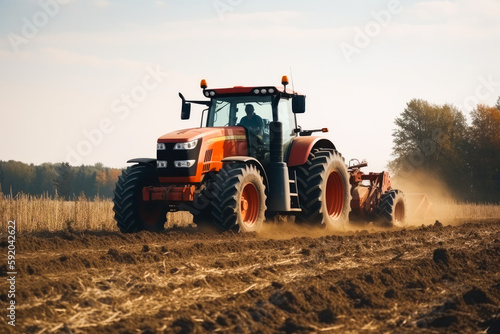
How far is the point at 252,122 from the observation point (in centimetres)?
1211

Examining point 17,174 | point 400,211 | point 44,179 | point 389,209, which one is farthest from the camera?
point 44,179

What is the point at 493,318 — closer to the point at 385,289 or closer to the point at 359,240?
the point at 385,289

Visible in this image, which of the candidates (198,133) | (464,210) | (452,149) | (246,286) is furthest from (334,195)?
(452,149)

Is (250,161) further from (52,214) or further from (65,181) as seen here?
(65,181)

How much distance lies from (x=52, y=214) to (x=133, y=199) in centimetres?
464

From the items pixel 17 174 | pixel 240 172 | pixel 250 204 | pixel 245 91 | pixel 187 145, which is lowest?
pixel 250 204

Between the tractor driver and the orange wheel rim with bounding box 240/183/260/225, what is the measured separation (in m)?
1.33

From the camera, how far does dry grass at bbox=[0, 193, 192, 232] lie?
1451cm

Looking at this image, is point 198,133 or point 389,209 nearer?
point 198,133

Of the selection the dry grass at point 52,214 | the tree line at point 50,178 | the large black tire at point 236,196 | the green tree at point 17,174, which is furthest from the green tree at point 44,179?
the large black tire at point 236,196

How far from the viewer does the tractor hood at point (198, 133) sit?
1084 cm

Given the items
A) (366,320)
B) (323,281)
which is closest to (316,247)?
(323,281)

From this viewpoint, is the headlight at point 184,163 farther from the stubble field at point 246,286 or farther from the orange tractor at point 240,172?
the stubble field at point 246,286

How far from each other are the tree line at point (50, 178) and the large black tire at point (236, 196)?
129 feet
